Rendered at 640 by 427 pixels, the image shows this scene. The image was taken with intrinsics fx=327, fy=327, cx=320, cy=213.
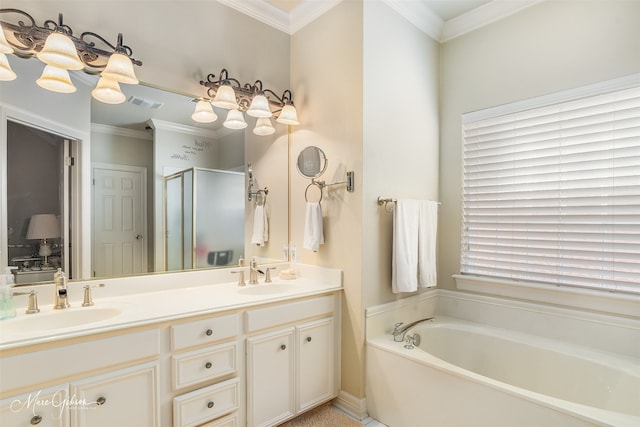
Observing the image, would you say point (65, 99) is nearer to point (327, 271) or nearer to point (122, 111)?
point (122, 111)

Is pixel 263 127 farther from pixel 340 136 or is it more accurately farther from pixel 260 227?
pixel 260 227

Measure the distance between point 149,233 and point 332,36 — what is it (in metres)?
1.84

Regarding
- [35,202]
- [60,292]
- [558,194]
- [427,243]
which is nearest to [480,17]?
[558,194]

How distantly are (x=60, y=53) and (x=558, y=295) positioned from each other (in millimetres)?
3159

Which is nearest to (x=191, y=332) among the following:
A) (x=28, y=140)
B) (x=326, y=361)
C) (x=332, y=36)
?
(x=326, y=361)

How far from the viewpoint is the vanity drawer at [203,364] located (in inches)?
61.4

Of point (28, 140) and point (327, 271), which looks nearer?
point (28, 140)

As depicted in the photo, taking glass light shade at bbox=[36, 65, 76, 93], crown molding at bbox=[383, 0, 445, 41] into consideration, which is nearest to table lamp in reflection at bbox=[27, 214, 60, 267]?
glass light shade at bbox=[36, 65, 76, 93]

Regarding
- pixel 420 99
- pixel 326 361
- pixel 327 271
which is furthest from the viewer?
pixel 420 99

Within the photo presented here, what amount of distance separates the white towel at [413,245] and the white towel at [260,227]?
1009mm

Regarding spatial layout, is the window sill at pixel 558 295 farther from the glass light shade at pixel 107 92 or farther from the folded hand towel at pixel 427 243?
the glass light shade at pixel 107 92

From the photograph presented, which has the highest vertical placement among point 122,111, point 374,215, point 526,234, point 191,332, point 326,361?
point 122,111

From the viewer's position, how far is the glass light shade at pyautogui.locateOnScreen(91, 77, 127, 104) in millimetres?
1807

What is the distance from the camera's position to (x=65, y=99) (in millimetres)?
1741
